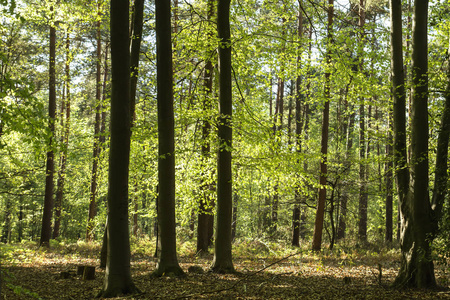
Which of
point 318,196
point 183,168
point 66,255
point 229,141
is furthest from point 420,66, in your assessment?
point 66,255

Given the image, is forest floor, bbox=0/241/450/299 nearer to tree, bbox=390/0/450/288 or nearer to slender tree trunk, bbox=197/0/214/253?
tree, bbox=390/0/450/288

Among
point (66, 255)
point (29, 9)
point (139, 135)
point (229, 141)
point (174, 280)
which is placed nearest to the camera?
point (174, 280)

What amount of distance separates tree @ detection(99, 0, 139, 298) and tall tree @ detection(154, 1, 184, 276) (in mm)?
1792

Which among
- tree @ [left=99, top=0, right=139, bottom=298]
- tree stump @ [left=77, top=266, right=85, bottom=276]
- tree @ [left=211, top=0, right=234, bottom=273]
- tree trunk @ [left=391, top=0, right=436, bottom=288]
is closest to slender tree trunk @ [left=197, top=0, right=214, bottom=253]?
tree @ [left=211, top=0, right=234, bottom=273]

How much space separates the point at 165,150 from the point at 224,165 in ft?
4.84

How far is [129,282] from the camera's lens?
21.6 ft

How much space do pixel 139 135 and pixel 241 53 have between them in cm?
388

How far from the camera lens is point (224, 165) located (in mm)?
9117

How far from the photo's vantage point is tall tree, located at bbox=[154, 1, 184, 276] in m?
8.45

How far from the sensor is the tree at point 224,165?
902cm

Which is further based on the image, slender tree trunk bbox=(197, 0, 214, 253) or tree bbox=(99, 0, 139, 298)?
slender tree trunk bbox=(197, 0, 214, 253)

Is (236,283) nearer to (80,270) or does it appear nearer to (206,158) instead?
(80,270)

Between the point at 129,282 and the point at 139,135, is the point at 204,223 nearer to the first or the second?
the point at 139,135

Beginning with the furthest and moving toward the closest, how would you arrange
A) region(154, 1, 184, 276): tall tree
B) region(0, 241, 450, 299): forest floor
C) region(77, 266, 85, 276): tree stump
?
1. region(77, 266, 85, 276): tree stump
2. region(154, 1, 184, 276): tall tree
3. region(0, 241, 450, 299): forest floor
